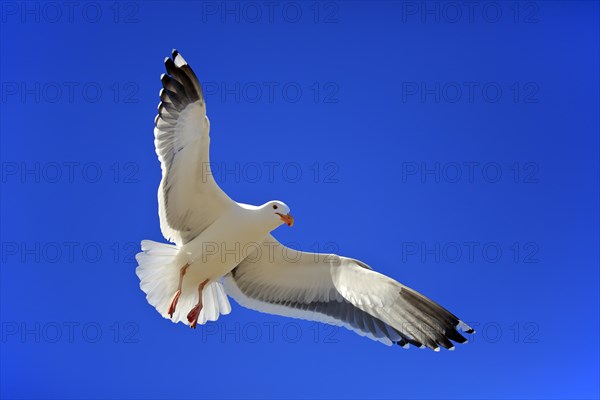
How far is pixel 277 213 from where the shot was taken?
496 centimetres

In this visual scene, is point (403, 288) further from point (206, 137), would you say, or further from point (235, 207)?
point (206, 137)

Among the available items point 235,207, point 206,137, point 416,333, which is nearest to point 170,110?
point 206,137

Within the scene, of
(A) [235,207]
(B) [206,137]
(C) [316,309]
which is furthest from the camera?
(C) [316,309]

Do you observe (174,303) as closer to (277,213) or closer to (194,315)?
(194,315)

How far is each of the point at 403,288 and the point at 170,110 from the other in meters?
1.97

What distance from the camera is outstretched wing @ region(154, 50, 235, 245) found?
15.6 ft

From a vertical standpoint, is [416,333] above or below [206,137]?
below

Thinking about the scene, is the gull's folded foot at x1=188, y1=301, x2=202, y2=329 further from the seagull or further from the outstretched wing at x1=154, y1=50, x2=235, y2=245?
the outstretched wing at x1=154, y1=50, x2=235, y2=245

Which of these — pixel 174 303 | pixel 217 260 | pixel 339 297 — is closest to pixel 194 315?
pixel 174 303

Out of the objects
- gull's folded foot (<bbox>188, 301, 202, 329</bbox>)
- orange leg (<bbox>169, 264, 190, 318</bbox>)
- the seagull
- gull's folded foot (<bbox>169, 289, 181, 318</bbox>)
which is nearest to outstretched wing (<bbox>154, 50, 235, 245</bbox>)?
the seagull

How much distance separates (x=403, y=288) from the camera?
507cm

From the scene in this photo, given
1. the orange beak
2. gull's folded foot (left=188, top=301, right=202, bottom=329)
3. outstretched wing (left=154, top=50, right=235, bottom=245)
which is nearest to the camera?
outstretched wing (left=154, top=50, right=235, bottom=245)

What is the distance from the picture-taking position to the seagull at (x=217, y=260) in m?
4.82

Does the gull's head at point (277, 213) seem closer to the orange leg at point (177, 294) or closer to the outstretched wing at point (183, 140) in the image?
the outstretched wing at point (183, 140)
